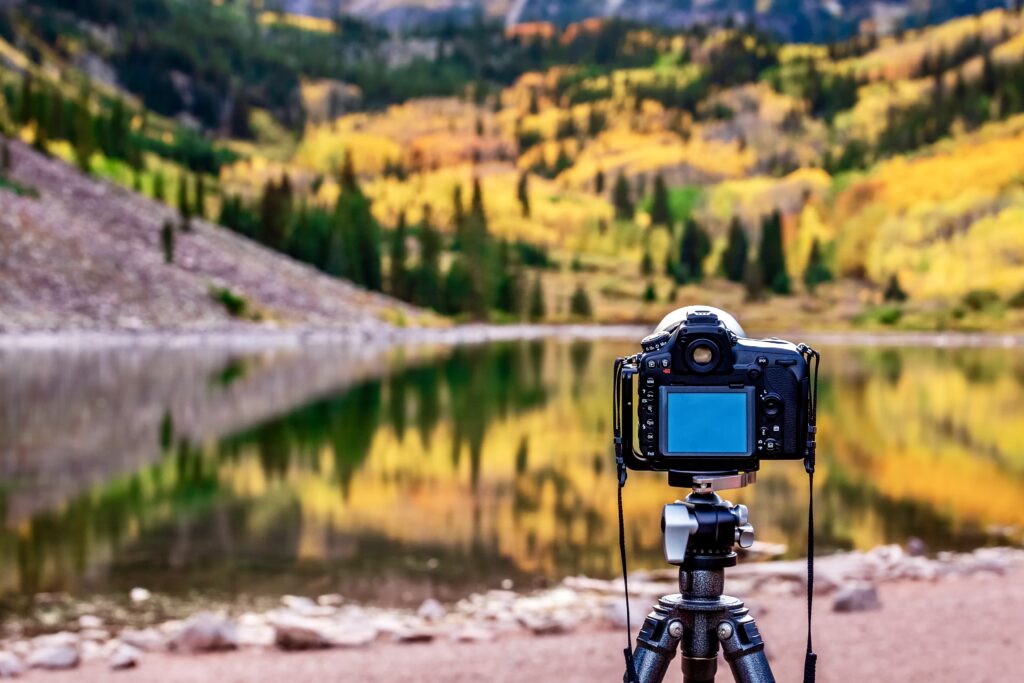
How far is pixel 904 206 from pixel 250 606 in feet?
595

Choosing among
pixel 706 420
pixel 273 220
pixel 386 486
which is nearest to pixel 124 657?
pixel 706 420

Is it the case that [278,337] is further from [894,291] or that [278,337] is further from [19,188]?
[894,291]

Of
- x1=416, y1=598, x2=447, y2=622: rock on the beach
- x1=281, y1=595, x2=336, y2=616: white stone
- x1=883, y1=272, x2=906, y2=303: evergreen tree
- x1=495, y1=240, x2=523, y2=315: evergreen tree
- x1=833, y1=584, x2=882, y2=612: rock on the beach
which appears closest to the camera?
x1=833, y1=584, x2=882, y2=612: rock on the beach

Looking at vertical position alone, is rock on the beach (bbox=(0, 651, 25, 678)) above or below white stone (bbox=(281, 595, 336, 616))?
above

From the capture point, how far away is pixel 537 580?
11.5 metres

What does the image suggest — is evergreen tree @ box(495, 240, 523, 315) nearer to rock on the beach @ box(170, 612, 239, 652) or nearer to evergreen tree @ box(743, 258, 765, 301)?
evergreen tree @ box(743, 258, 765, 301)

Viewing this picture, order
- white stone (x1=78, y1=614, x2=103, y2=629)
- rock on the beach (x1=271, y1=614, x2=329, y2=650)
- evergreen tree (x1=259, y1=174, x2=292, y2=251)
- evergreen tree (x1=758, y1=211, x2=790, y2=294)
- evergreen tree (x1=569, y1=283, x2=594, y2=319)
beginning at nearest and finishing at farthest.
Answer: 1. rock on the beach (x1=271, y1=614, x2=329, y2=650)
2. white stone (x1=78, y1=614, x2=103, y2=629)
3. evergreen tree (x1=259, y1=174, x2=292, y2=251)
4. evergreen tree (x1=569, y1=283, x2=594, y2=319)
5. evergreen tree (x1=758, y1=211, x2=790, y2=294)

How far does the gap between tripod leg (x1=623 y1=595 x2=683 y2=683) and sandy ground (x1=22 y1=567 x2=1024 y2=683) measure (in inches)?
142

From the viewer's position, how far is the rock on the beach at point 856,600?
Result: 941 centimetres

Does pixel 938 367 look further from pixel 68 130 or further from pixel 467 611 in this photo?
pixel 68 130

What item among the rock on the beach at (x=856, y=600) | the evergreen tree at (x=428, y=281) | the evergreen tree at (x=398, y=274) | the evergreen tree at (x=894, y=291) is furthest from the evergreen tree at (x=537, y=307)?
the rock on the beach at (x=856, y=600)

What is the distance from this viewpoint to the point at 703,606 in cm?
370

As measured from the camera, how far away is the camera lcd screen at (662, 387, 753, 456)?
3.56m

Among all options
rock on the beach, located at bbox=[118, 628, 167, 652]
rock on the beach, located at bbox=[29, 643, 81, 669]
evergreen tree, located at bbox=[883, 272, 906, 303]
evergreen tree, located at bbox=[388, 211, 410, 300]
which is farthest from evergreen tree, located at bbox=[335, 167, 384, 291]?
rock on the beach, located at bbox=[29, 643, 81, 669]
